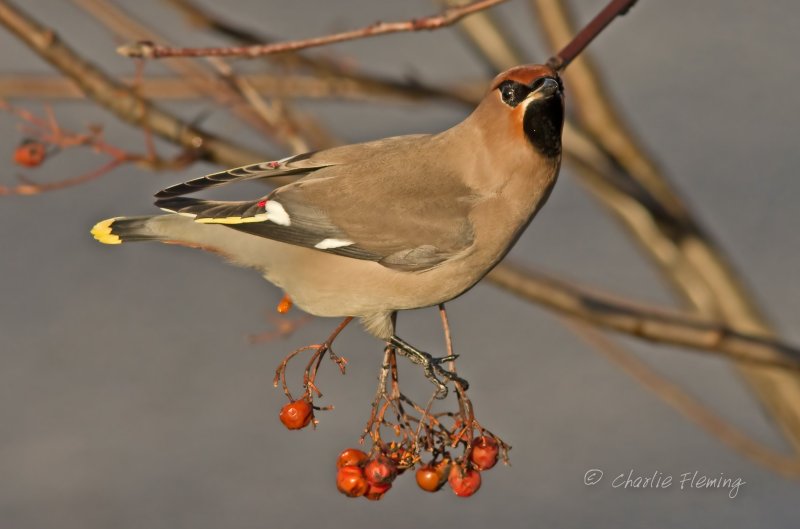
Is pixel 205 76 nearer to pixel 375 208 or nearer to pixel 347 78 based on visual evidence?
pixel 347 78

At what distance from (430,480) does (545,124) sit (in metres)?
0.74

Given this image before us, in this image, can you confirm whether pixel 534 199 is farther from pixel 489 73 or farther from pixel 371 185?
pixel 489 73

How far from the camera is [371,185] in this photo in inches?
97.5

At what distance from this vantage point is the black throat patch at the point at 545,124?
223 centimetres

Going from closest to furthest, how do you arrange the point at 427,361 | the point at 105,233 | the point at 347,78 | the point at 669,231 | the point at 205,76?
the point at 427,361 → the point at 105,233 → the point at 347,78 → the point at 205,76 → the point at 669,231

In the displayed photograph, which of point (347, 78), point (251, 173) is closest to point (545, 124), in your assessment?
point (251, 173)

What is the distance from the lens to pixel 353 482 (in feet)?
7.58

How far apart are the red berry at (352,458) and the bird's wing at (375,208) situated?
0.40 meters

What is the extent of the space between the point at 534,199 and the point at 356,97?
108 centimetres

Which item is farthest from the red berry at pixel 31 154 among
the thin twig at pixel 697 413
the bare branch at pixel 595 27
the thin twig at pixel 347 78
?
the thin twig at pixel 697 413

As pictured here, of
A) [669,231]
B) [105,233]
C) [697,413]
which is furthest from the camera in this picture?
[697,413]

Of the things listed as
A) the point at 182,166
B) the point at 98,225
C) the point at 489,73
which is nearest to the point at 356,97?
the point at 489,73

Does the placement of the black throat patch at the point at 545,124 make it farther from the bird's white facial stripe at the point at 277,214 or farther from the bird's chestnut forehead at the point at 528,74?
the bird's white facial stripe at the point at 277,214

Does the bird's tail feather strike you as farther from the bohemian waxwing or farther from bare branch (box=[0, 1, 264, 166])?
bare branch (box=[0, 1, 264, 166])
